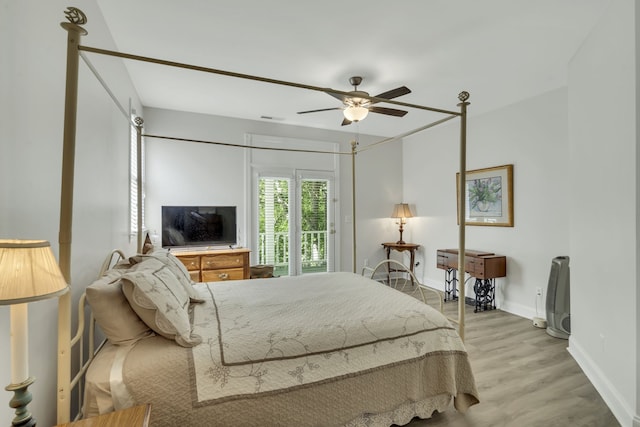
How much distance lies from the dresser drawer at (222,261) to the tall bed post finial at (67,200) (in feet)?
8.80

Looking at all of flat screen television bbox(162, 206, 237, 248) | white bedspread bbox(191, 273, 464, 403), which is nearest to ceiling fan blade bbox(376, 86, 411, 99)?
white bedspread bbox(191, 273, 464, 403)

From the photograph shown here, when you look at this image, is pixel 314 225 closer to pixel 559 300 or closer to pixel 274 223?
pixel 274 223

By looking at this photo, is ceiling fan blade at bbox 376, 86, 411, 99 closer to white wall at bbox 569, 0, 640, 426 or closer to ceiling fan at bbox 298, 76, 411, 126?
ceiling fan at bbox 298, 76, 411, 126

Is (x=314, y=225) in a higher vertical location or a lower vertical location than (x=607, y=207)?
lower

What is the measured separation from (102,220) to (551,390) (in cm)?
363

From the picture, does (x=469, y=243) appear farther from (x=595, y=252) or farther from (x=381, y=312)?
(x=381, y=312)

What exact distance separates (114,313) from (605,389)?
3.22 metres

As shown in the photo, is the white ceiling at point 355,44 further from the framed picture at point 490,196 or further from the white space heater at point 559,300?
the white space heater at point 559,300

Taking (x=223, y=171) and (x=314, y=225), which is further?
(x=314, y=225)

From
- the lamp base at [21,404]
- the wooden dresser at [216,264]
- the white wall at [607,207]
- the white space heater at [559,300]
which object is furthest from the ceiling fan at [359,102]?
the lamp base at [21,404]

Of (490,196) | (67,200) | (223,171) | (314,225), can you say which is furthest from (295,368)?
(490,196)

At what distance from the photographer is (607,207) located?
2.16 m

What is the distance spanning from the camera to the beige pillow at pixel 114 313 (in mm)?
1375

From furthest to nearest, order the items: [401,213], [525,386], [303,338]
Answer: [401,213] < [525,386] < [303,338]
